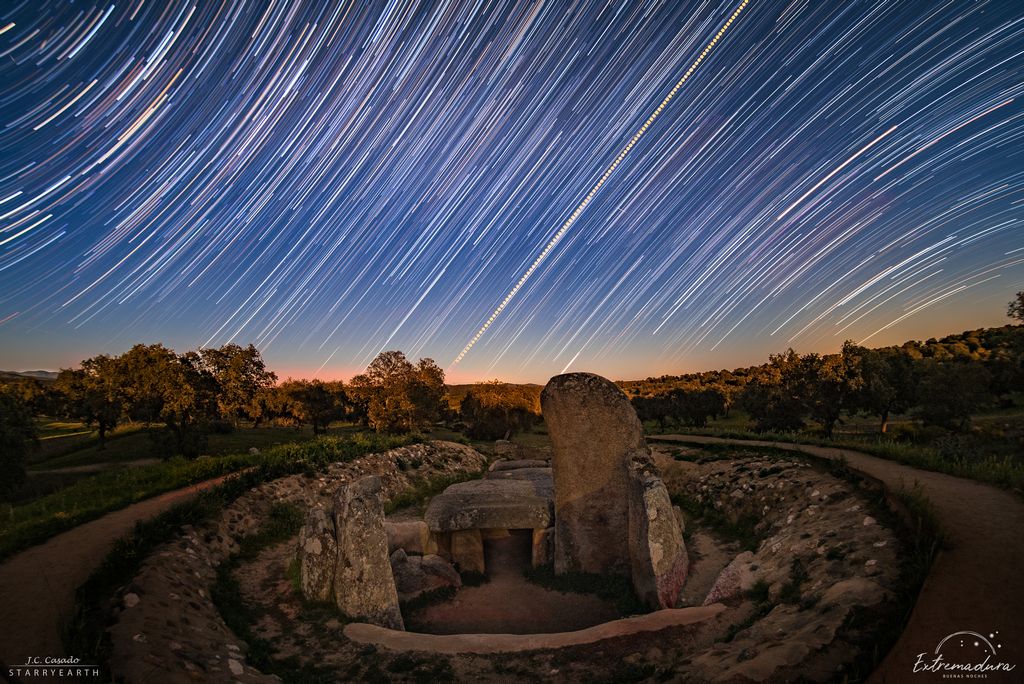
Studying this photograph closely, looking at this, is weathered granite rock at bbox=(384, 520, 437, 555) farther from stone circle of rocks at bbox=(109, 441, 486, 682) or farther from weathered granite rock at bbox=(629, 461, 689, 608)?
weathered granite rock at bbox=(629, 461, 689, 608)

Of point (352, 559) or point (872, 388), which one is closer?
point (352, 559)

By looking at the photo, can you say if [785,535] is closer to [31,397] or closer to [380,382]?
[380,382]

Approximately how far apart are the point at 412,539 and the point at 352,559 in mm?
3800

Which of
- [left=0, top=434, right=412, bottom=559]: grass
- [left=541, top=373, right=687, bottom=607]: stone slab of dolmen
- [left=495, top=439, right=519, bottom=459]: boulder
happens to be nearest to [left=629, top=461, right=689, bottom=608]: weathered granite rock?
[left=541, top=373, right=687, bottom=607]: stone slab of dolmen

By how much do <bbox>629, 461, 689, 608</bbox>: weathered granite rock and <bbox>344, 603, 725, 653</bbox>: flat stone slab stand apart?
4.52 feet

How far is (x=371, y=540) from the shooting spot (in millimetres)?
9812

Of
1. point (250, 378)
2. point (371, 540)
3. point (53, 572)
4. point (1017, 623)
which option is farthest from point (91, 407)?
point (1017, 623)

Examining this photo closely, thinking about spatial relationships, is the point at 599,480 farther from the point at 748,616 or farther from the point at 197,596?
the point at 197,596

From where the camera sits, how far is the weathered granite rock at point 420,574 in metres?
11.0

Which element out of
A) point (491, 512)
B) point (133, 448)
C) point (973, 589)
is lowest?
point (973, 589)

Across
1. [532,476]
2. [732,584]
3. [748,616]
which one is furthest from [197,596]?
[532,476]

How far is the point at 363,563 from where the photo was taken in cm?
958

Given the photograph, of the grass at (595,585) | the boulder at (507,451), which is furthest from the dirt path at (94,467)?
the grass at (595,585)

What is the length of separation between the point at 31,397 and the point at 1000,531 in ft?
254
